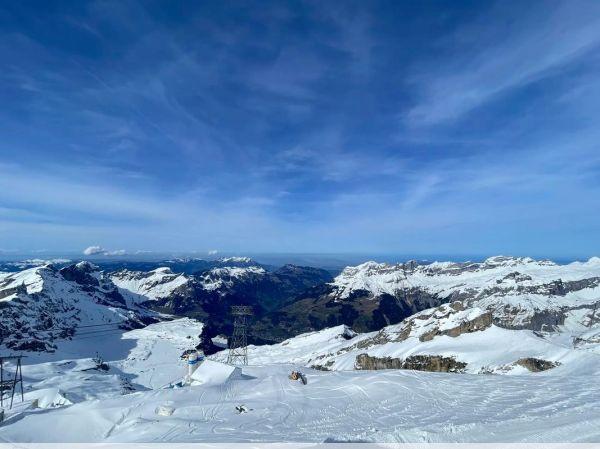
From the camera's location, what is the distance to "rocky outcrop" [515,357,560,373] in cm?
5547

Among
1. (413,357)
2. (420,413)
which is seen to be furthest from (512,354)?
(420,413)

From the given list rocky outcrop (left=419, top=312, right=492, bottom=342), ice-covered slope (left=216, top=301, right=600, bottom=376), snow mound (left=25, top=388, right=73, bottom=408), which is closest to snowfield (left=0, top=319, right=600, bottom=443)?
snow mound (left=25, top=388, right=73, bottom=408)

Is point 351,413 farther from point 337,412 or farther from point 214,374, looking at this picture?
point 214,374

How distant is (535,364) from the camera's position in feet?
188

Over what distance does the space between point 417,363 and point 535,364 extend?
23377 mm

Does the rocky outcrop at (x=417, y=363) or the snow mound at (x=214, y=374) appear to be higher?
the snow mound at (x=214, y=374)

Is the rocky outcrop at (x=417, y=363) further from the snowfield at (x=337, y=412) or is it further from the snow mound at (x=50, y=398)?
the snow mound at (x=50, y=398)

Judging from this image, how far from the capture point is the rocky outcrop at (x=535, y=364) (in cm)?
5547

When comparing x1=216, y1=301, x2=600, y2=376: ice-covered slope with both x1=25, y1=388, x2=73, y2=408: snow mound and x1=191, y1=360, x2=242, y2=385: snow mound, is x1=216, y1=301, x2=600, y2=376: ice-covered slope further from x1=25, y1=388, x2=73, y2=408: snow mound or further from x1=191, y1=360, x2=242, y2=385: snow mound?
x1=25, y1=388, x2=73, y2=408: snow mound

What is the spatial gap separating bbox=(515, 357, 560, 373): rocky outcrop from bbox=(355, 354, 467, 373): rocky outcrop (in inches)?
425

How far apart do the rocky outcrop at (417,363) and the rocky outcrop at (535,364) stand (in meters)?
10.8

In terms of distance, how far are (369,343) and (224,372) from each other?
90164 mm

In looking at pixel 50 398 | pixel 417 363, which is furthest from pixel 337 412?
pixel 417 363

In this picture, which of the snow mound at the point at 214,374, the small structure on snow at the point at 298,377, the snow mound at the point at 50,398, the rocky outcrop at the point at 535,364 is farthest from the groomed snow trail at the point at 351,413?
the snow mound at the point at 50,398
